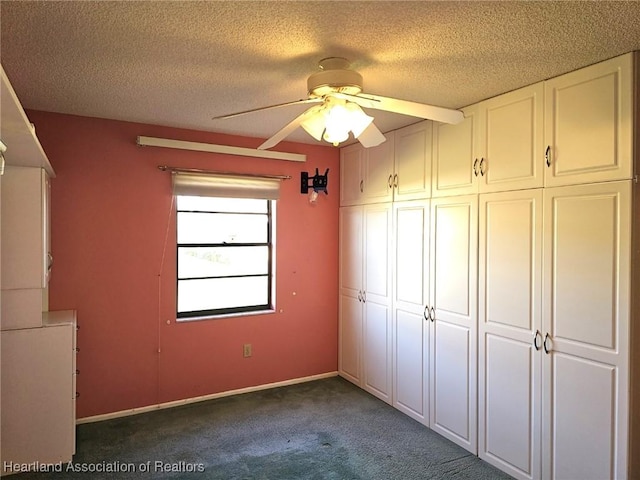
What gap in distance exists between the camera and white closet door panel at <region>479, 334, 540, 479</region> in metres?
2.50

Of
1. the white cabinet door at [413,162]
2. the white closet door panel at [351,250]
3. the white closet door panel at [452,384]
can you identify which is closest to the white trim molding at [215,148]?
the white closet door panel at [351,250]

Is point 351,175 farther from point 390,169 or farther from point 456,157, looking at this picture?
point 456,157

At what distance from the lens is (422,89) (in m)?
2.60

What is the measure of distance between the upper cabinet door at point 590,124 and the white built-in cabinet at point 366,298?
1.49m

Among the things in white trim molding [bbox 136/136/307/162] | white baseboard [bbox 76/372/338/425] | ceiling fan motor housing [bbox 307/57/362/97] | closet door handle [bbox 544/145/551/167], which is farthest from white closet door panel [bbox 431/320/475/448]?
white trim molding [bbox 136/136/307/162]

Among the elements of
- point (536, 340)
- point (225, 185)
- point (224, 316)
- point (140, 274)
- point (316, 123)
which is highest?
point (316, 123)

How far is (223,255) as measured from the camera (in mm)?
3926

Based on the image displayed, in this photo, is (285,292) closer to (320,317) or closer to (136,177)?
(320,317)

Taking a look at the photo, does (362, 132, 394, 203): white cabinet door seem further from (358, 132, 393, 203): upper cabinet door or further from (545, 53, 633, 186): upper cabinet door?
(545, 53, 633, 186): upper cabinet door

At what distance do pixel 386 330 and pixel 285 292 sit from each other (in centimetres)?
104

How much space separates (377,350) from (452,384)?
2.92 ft

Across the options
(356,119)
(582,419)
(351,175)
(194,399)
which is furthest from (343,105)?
(194,399)

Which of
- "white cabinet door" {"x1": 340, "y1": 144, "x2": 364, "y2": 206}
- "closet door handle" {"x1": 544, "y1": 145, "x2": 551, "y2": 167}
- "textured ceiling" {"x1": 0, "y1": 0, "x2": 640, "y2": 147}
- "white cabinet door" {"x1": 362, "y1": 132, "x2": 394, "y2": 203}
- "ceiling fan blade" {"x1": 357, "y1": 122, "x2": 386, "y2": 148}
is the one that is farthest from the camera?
"white cabinet door" {"x1": 340, "y1": 144, "x2": 364, "y2": 206}

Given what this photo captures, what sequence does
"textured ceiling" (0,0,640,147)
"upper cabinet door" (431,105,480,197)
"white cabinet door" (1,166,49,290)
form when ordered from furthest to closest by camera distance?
"upper cabinet door" (431,105,480,197)
"white cabinet door" (1,166,49,290)
"textured ceiling" (0,0,640,147)
